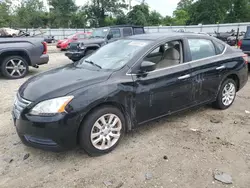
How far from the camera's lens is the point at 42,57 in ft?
26.1

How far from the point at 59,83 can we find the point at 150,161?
1574mm

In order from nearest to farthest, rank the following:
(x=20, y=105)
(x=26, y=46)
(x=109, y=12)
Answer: (x=20, y=105)
(x=26, y=46)
(x=109, y=12)

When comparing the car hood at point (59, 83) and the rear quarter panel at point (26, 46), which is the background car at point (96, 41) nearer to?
the rear quarter panel at point (26, 46)

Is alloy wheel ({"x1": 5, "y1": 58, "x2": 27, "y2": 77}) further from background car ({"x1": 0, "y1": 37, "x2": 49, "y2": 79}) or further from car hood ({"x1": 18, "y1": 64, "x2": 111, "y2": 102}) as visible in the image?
car hood ({"x1": 18, "y1": 64, "x2": 111, "y2": 102})

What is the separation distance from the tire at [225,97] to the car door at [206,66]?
211mm

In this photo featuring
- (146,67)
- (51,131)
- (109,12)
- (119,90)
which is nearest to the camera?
(51,131)

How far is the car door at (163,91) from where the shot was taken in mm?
3344

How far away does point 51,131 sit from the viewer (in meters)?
2.75

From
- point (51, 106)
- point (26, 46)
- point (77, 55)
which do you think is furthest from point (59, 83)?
point (77, 55)

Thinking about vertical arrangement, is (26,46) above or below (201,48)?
below

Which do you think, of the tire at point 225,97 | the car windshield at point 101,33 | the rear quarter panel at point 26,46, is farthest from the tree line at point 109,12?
the tire at point 225,97

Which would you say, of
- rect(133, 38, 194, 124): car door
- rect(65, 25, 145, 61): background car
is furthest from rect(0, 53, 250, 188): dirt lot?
rect(65, 25, 145, 61): background car

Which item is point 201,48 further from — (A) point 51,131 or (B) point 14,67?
(B) point 14,67

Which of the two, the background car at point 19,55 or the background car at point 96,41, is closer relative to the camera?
the background car at point 19,55
